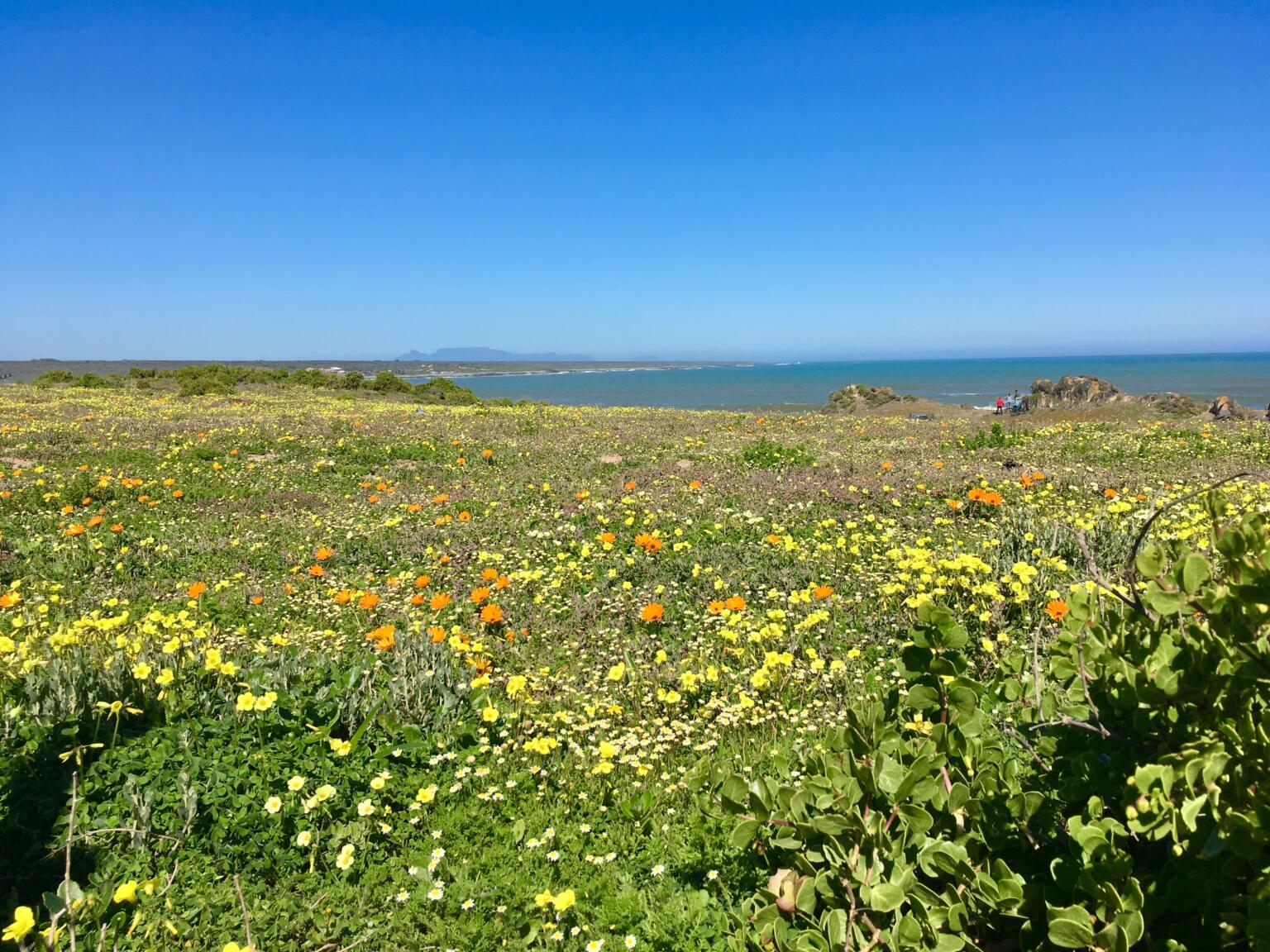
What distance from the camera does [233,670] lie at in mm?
4348

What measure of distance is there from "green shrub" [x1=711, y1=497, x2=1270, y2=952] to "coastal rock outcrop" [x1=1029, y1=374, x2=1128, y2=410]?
35315mm

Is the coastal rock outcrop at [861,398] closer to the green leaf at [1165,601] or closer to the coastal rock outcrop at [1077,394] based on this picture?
the coastal rock outcrop at [1077,394]

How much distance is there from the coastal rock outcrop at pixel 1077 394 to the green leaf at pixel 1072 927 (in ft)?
118

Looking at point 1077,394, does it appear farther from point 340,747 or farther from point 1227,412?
point 340,747

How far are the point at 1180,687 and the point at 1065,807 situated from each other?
157 centimetres

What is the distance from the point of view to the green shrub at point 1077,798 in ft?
5.39

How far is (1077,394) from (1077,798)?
3833cm

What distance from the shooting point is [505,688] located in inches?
209

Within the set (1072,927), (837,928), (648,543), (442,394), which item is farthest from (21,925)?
(442,394)

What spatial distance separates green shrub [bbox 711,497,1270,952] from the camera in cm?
164

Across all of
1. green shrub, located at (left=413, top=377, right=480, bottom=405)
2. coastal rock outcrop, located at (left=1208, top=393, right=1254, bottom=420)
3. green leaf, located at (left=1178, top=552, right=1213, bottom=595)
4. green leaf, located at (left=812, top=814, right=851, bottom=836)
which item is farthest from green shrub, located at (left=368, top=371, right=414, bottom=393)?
green leaf, located at (left=1178, top=552, right=1213, bottom=595)

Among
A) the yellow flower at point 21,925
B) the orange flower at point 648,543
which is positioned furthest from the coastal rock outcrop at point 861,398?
the yellow flower at point 21,925

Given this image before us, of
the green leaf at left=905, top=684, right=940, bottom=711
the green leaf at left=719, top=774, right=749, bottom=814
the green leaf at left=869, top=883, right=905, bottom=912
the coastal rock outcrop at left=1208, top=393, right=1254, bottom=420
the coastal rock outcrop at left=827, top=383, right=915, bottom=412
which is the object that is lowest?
the green leaf at left=869, top=883, right=905, bottom=912

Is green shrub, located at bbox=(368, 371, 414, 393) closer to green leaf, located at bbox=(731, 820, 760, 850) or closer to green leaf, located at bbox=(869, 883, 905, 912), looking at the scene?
green leaf, located at bbox=(731, 820, 760, 850)
